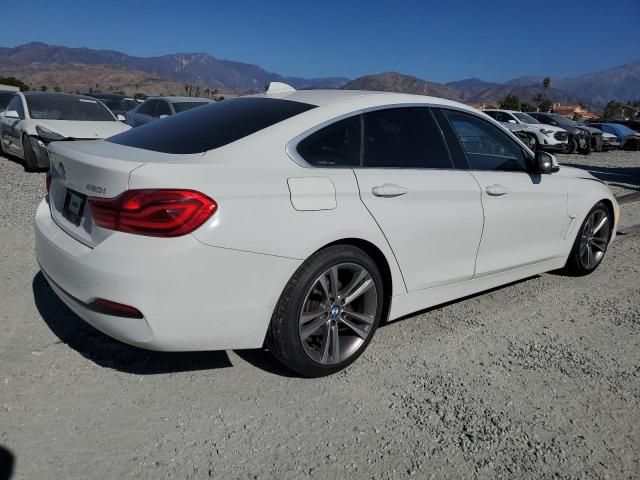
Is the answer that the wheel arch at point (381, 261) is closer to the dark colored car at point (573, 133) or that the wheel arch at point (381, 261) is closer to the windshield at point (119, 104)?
the windshield at point (119, 104)

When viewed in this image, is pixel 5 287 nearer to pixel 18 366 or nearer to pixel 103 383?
pixel 18 366

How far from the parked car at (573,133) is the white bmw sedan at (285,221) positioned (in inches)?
761

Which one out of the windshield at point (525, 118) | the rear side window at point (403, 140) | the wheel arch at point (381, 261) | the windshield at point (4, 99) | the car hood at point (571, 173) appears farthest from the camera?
the windshield at point (525, 118)

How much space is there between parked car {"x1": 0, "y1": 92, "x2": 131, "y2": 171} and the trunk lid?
6103mm

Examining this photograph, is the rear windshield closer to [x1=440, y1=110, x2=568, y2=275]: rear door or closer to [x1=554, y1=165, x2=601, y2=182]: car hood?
[x1=440, y1=110, x2=568, y2=275]: rear door

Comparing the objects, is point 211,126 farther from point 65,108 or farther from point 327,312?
point 65,108

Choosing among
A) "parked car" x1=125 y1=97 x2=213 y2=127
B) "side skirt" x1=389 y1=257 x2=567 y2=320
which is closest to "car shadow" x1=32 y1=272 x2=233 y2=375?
"side skirt" x1=389 y1=257 x2=567 y2=320

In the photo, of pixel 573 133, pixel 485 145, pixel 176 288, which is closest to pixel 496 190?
pixel 485 145

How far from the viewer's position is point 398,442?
7.84ft

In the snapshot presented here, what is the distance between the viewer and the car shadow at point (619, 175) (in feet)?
41.2

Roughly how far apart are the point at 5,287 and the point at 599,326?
14.5 feet

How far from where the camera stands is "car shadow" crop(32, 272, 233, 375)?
2941mm

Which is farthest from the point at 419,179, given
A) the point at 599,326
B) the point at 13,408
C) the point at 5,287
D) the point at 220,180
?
the point at 5,287

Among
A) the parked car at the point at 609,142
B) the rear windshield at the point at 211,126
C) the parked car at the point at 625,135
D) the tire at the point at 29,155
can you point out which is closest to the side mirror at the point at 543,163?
the rear windshield at the point at 211,126
